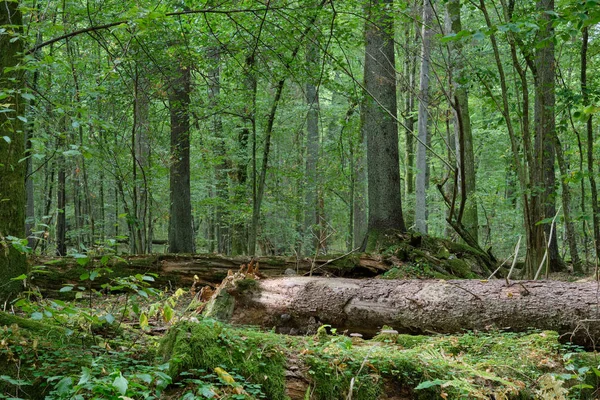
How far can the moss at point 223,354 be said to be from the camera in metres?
3.07

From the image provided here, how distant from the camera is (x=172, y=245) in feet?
41.1

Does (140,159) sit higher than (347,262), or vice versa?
Answer: (140,159)

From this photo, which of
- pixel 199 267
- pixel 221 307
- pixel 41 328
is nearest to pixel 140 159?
pixel 199 267

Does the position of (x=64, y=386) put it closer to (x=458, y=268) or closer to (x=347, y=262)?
(x=347, y=262)

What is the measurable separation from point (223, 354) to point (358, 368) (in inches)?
36.9

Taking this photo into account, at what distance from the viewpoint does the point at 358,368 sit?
342cm

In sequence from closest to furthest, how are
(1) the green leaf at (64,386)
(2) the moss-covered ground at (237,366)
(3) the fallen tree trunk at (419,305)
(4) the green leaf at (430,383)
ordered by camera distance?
(1) the green leaf at (64,386)
(2) the moss-covered ground at (237,366)
(4) the green leaf at (430,383)
(3) the fallen tree trunk at (419,305)

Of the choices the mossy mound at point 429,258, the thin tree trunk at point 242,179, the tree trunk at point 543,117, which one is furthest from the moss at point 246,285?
the thin tree trunk at point 242,179

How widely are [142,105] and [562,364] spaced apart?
8.69 m

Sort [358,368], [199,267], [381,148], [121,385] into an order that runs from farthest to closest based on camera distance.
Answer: [381,148] → [199,267] → [358,368] → [121,385]

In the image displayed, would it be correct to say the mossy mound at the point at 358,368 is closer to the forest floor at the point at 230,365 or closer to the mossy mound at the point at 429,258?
the forest floor at the point at 230,365

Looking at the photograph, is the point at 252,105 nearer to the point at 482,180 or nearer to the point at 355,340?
the point at 355,340

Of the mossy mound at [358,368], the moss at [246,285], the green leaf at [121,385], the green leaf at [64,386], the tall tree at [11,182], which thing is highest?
the tall tree at [11,182]

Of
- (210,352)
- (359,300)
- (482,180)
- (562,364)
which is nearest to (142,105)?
(359,300)
